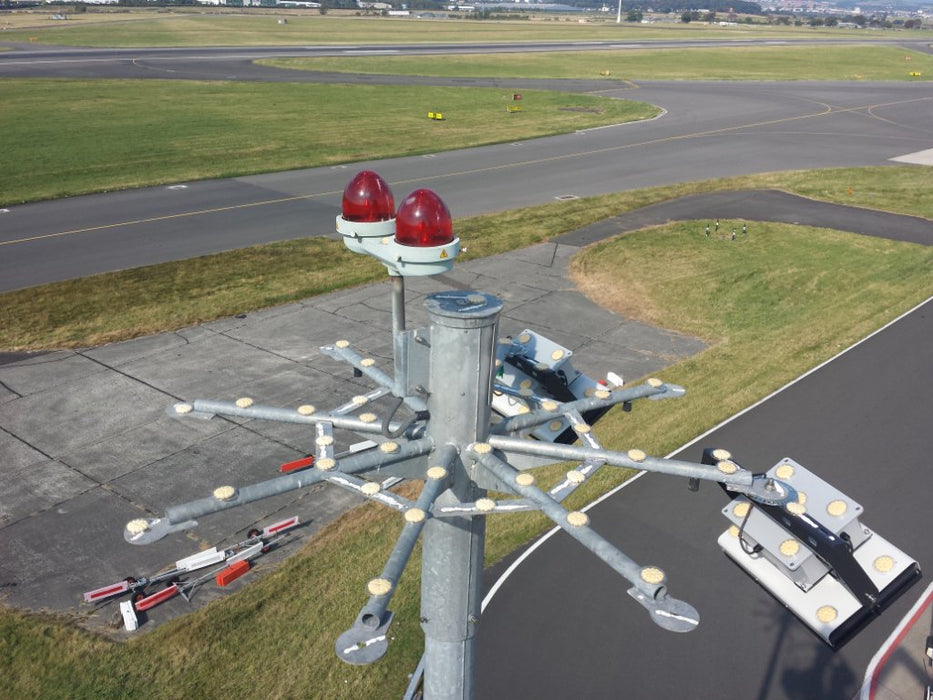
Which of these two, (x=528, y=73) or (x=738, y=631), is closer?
(x=738, y=631)

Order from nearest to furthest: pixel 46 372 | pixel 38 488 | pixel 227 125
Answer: pixel 38 488
pixel 46 372
pixel 227 125

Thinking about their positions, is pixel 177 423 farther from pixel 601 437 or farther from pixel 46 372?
pixel 601 437

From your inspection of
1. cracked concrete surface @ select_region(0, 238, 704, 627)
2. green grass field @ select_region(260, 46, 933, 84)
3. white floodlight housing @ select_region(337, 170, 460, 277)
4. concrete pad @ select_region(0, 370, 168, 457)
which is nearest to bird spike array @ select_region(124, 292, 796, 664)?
white floodlight housing @ select_region(337, 170, 460, 277)

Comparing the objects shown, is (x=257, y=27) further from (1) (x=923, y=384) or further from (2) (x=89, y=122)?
(1) (x=923, y=384)

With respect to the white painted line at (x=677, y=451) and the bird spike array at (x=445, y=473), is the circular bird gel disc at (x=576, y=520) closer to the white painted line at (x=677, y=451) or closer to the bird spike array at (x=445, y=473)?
the bird spike array at (x=445, y=473)

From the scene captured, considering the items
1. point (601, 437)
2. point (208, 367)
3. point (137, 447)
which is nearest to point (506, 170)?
point (208, 367)

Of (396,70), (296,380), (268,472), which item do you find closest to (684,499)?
(268,472)

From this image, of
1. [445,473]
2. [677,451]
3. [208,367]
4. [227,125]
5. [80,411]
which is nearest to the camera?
[445,473]
